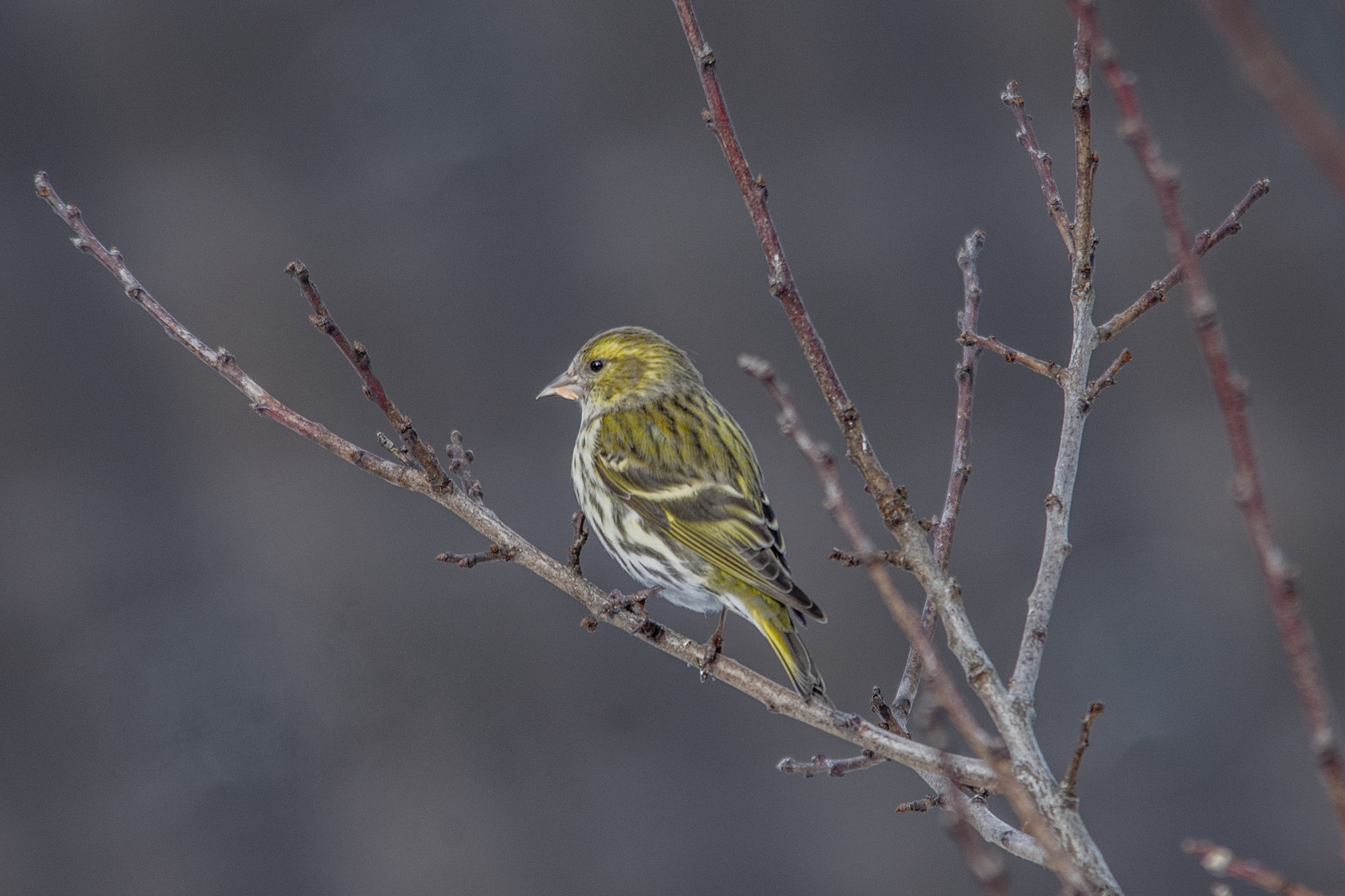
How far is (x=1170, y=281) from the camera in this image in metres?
1.52

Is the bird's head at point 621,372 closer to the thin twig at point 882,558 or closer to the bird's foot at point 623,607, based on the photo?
the bird's foot at point 623,607

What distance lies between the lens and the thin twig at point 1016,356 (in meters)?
1.54

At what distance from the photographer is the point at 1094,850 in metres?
1.11

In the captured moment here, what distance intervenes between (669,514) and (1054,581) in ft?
3.46

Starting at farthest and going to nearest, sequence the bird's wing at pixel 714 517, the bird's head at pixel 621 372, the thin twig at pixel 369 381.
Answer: the bird's head at pixel 621 372 < the bird's wing at pixel 714 517 < the thin twig at pixel 369 381

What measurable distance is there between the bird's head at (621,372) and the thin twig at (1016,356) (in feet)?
3.69

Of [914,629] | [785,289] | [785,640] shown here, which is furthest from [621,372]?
[914,629]

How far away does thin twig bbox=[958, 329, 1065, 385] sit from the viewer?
60.4 inches

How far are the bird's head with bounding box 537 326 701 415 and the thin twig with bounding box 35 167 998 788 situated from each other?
1.01 m

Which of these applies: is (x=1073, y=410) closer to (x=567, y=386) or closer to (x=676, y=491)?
(x=676, y=491)

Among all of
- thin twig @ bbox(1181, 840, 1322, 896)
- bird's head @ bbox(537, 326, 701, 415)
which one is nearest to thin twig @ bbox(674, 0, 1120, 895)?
thin twig @ bbox(1181, 840, 1322, 896)

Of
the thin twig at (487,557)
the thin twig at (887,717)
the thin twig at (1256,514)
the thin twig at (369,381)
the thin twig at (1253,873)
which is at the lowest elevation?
the thin twig at (1253,873)

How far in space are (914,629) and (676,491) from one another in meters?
1.54

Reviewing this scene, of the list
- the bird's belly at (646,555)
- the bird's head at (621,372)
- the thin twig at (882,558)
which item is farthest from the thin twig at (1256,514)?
the bird's head at (621,372)
